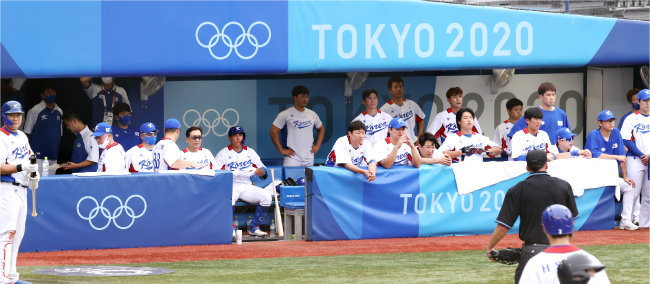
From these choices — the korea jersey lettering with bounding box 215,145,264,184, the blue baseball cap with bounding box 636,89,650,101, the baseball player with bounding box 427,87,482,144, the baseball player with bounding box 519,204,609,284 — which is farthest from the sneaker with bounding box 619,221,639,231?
the baseball player with bounding box 519,204,609,284

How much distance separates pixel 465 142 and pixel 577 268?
8781mm

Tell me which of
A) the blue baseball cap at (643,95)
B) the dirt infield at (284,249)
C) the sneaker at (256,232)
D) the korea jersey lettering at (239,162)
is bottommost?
the dirt infield at (284,249)

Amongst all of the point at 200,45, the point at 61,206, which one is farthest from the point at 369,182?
the point at 61,206

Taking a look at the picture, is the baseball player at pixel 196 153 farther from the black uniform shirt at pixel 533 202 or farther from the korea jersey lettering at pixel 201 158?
the black uniform shirt at pixel 533 202

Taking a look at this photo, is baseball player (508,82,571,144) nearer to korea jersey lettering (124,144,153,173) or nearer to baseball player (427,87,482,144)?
baseball player (427,87,482,144)

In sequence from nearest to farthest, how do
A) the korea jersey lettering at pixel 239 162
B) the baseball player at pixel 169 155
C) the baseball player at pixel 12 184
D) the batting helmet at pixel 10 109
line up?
the baseball player at pixel 12 184
the batting helmet at pixel 10 109
the baseball player at pixel 169 155
the korea jersey lettering at pixel 239 162

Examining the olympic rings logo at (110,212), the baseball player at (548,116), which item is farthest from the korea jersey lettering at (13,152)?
the baseball player at (548,116)

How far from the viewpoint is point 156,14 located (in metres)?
12.3

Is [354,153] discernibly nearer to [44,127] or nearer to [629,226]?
[629,226]

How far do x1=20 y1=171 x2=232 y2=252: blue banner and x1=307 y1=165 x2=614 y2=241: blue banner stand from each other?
113 cm

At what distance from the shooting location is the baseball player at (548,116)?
44.0 ft

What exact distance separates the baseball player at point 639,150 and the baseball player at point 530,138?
1210mm

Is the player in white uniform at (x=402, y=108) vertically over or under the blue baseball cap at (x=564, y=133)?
over

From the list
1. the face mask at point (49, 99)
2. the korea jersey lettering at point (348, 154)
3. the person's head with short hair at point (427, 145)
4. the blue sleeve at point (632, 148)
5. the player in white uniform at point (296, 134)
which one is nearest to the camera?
the korea jersey lettering at point (348, 154)
